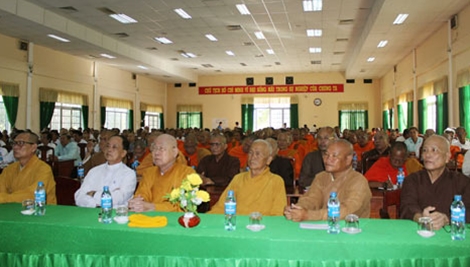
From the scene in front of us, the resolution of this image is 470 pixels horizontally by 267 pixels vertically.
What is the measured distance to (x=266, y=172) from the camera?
3.10 meters

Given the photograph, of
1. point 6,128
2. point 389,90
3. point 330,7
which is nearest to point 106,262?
point 330,7

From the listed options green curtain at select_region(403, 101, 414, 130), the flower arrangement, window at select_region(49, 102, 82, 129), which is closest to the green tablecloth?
the flower arrangement

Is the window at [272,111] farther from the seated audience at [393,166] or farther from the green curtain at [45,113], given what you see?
the seated audience at [393,166]

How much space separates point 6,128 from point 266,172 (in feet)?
33.8

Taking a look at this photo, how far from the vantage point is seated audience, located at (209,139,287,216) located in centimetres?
298

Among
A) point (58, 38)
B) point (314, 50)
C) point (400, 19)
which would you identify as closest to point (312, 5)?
point (400, 19)

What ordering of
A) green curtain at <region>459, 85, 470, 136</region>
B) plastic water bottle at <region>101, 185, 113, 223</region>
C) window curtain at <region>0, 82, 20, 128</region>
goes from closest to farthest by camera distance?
1. plastic water bottle at <region>101, 185, 113, 223</region>
2. green curtain at <region>459, 85, 470, 136</region>
3. window curtain at <region>0, 82, 20, 128</region>

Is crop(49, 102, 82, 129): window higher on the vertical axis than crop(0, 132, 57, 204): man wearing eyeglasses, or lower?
higher

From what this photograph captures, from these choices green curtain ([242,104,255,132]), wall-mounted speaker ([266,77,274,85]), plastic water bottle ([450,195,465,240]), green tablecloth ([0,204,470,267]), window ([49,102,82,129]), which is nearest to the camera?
green tablecloth ([0,204,470,267])

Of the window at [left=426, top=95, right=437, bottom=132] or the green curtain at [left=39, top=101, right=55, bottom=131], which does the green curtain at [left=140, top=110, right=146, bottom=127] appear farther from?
the window at [left=426, top=95, right=437, bottom=132]

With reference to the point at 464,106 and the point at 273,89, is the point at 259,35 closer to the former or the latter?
the point at 464,106

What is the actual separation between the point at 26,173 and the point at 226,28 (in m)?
8.46

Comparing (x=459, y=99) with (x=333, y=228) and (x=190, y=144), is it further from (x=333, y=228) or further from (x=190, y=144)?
(x=333, y=228)

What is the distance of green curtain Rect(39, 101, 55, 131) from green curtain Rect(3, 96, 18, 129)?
3.39 feet
